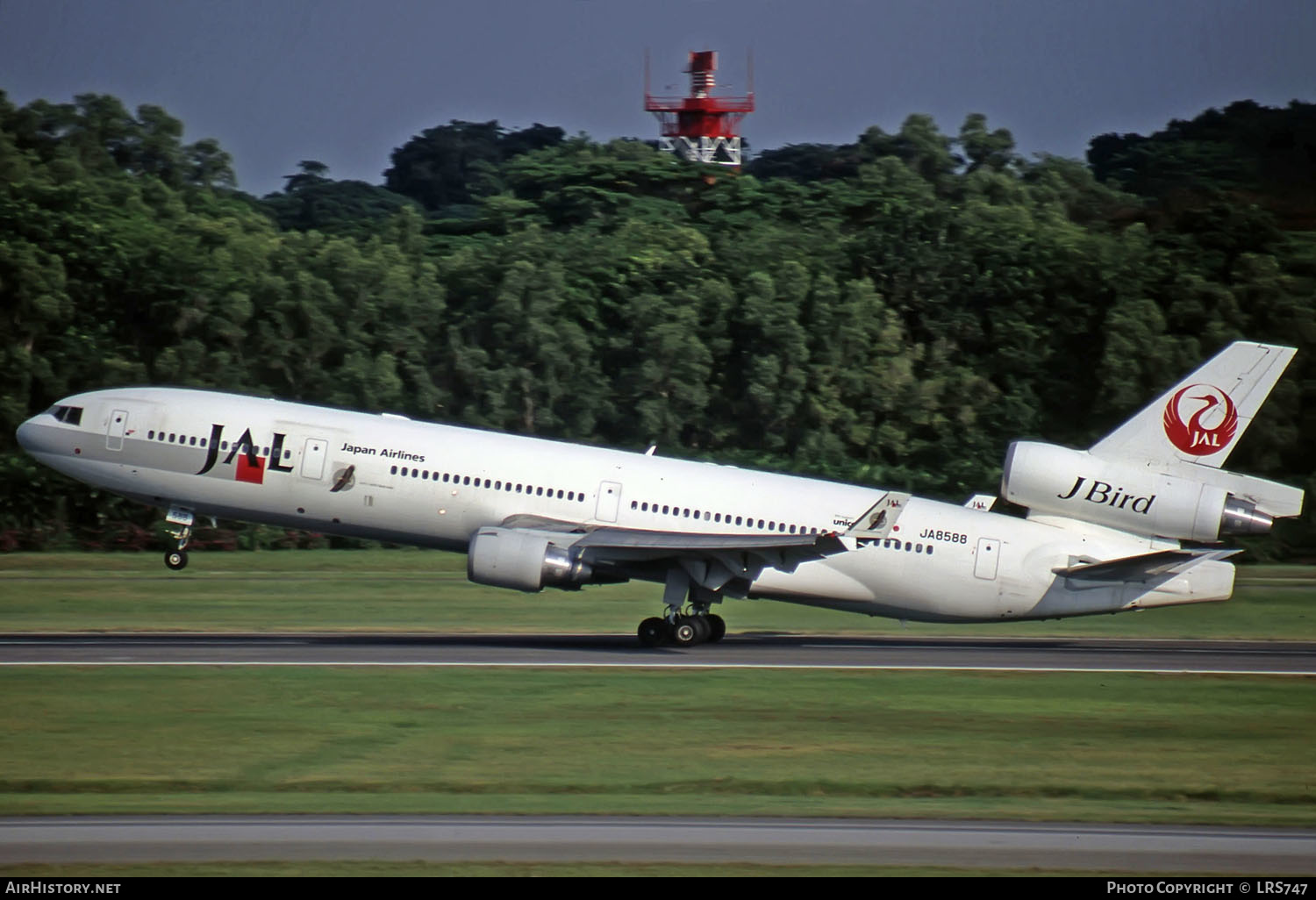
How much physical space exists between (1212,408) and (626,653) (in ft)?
46.2

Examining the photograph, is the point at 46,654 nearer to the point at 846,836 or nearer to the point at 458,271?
the point at 846,836

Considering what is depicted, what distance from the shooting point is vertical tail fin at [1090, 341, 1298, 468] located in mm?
34969

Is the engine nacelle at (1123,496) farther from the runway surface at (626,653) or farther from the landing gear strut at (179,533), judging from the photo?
the landing gear strut at (179,533)

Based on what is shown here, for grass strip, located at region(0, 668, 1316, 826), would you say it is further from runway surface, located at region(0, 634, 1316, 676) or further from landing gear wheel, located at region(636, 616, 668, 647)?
landing gear wheel, located at region(636, 616, 668, 647)

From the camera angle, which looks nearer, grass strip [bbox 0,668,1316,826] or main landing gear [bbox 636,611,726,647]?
grass strip [bbox 0,668,1316,826]

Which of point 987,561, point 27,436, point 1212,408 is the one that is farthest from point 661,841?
point 27,436

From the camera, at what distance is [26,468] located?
192 feet

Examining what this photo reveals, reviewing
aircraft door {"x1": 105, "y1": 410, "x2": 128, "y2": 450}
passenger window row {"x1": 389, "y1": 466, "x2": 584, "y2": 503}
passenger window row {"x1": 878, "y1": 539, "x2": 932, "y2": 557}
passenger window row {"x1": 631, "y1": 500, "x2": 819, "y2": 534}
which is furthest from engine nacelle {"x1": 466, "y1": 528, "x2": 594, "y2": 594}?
aircraft door {"x1": 105, "y1": 410, "x2": 128, "y2": 450}

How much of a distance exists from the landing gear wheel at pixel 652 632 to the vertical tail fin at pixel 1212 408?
11.2 meters

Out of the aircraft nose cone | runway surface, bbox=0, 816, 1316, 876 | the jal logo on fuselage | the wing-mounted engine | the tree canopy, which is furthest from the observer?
the tree canopy

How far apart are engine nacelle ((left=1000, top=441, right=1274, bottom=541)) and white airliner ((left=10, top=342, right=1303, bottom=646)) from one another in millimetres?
43

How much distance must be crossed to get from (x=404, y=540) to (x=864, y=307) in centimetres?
3728

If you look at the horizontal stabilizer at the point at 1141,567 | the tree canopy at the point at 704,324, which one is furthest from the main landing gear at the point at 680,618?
the tree canopy at the point at 704,324

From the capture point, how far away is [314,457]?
35094 mm
